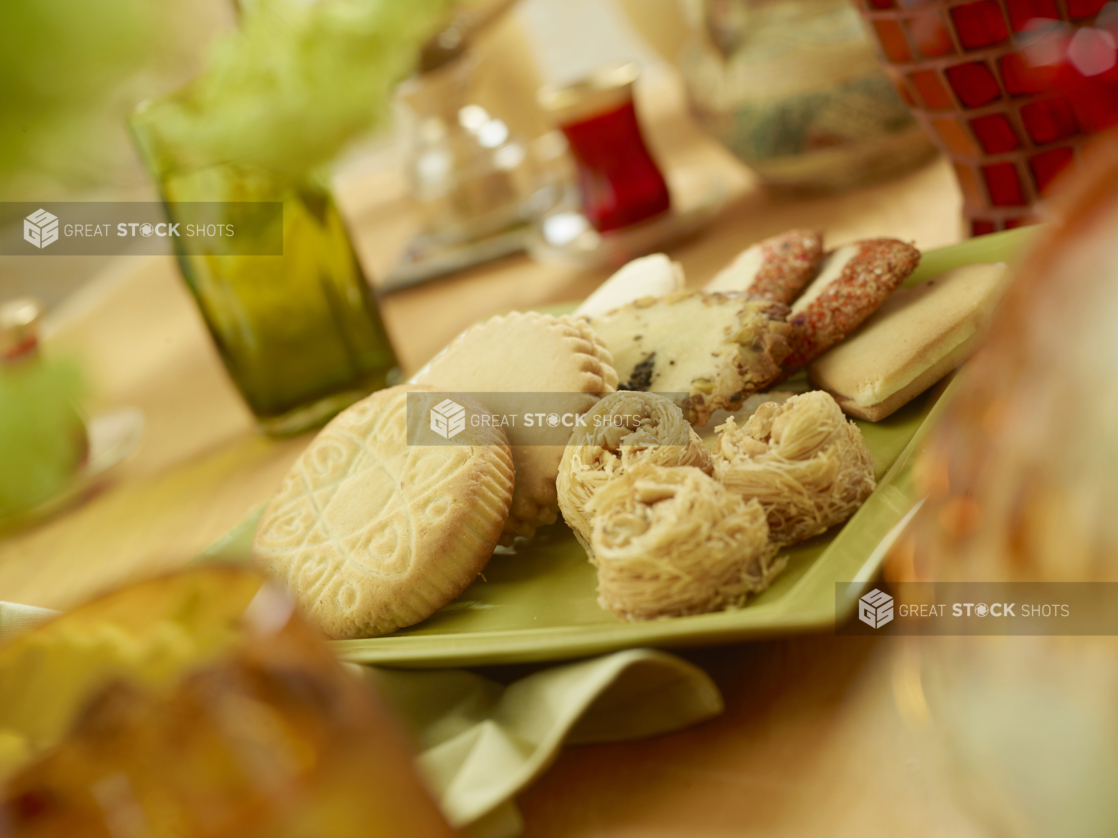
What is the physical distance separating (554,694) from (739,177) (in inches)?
52.2

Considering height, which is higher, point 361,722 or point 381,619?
point 361,722

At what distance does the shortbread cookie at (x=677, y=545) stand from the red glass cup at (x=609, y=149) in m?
0.97

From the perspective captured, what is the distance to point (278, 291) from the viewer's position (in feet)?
4.23

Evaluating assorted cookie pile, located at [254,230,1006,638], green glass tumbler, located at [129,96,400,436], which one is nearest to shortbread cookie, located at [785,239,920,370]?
assorted cookie pile, located at [254,230,1006,638]

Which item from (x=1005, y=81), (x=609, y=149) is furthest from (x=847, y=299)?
(x=609, y=149)

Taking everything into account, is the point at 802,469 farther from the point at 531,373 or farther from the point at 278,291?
the point at 278,291

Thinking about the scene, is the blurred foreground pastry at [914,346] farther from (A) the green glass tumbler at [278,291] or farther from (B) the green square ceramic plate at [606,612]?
(A) the green glass tumbler at [278,291]

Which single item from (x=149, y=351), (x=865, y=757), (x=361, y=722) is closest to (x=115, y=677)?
(x=361, y=722)

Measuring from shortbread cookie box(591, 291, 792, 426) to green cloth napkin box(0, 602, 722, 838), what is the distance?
316mm

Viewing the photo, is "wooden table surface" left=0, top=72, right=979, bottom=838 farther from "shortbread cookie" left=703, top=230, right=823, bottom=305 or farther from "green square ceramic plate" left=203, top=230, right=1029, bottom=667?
"shortbread cookie" left=703, top=230, right=823, bottom=305

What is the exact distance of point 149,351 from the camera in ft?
6.89

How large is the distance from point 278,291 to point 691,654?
87 centimetres

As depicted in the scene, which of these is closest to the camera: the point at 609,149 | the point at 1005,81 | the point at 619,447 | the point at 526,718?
the point at 526,718

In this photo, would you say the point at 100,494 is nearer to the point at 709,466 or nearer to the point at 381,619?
the point at 381,619
